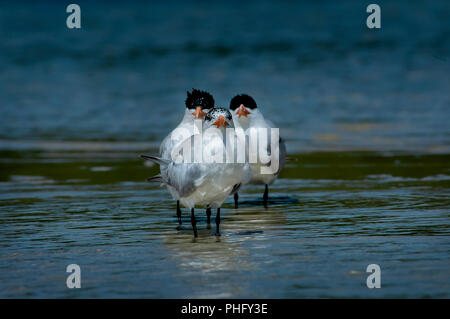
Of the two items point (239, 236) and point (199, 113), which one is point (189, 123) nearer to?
point (199, 113)

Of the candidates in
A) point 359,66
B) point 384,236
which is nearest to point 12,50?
point 359,66

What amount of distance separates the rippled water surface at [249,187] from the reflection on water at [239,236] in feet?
0.08

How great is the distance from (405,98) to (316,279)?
16.1 meters

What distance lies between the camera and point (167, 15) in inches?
2095

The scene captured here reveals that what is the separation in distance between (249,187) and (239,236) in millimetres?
3707

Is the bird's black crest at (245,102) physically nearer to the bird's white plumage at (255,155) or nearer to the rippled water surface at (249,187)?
the bird's white plumage at (255,155)

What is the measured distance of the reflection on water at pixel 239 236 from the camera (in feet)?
19.9

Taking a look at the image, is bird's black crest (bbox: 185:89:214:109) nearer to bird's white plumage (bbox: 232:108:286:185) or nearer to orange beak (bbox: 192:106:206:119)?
orange beak (bbox: 192:106:206:119)

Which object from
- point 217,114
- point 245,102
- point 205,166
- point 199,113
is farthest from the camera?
point 245,102

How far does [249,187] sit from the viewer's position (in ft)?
38.3

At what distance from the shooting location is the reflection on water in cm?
607

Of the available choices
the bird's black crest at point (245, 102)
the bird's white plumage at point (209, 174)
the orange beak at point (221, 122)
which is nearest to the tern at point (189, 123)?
the bird's white plumage at point (209, 174)

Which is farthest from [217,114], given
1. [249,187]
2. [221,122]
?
[249,187]
